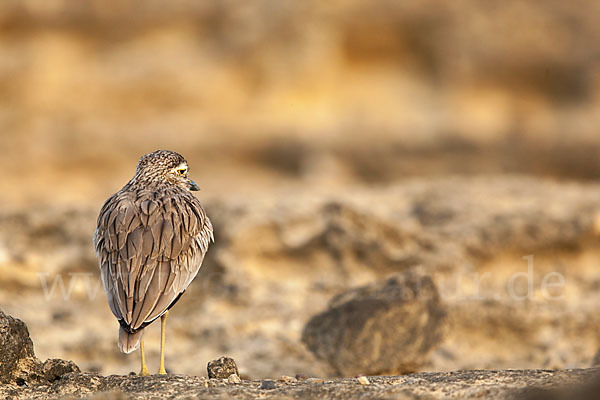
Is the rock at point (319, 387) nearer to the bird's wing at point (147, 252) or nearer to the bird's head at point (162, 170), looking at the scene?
the bird's wing at point (147, 252)

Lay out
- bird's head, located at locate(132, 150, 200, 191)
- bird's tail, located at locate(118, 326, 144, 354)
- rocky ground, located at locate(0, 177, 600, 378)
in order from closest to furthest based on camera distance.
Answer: bird's tail, located at locate(118, 326, 144, 354) < bird's head, located at locate(132, 150, 200, 191) < rocky ground, located at locate(0, 177, 600, 378)

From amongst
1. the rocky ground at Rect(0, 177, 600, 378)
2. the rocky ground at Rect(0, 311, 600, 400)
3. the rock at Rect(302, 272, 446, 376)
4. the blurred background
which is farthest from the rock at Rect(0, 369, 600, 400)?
the blurred background

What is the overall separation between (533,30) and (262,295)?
31.7 feet

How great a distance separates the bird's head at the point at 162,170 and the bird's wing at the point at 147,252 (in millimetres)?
366

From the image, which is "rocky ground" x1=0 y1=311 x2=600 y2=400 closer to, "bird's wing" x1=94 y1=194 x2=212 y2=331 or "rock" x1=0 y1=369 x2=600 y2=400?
"rock" x1=0 y1=369 x2=600 y2=400

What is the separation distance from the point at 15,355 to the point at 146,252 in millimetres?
915

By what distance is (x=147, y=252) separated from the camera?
477cm

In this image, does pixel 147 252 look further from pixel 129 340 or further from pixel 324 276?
pixel 324 276

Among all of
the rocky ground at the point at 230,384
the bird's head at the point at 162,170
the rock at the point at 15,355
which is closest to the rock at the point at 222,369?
the rocky ground at the point at 230,384

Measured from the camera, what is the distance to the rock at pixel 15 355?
14.8 ft

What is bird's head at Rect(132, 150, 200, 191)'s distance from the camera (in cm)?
559

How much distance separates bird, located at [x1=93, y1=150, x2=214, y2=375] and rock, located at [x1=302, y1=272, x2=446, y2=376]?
1779mm

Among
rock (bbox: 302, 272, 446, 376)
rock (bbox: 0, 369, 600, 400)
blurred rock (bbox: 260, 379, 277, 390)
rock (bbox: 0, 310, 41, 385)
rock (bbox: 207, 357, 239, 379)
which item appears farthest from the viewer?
rock (bbox: 302, 272, 446, 376)

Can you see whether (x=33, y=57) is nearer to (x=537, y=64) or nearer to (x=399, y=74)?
(x=399, y=74)
